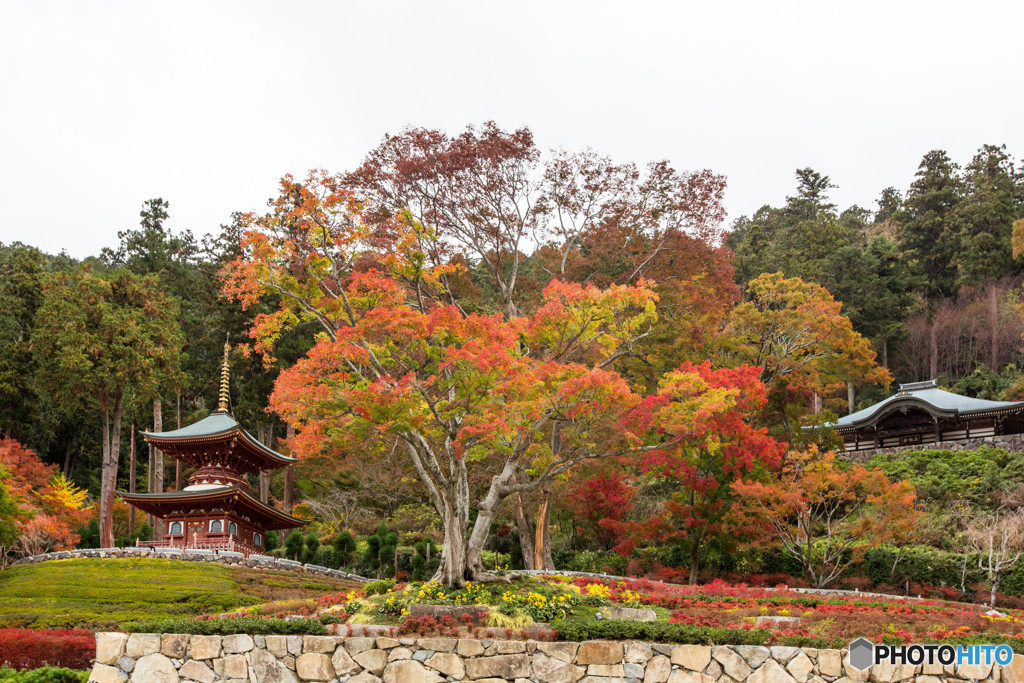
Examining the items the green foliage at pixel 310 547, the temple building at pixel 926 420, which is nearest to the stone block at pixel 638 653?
the green foliage at pixel 310 547

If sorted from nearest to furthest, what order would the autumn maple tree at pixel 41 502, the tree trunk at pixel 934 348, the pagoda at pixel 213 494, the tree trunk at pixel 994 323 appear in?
the pagoda at pixel 213 494 < the autumn maple tree at pixel 41 502 < the tree trunk at pixel 994 323 < the tree trunk at pixel 934 348

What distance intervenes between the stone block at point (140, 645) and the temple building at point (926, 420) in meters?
27.9

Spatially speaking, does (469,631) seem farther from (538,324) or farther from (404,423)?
(538,324)

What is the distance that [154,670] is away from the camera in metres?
11.2

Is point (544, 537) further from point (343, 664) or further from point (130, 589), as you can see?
point (343, 664)

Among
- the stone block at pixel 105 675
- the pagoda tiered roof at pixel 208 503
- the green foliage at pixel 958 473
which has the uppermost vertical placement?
Answer: the green foliage at pixel 958 473

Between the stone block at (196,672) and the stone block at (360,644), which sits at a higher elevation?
the stone block at (360,644)

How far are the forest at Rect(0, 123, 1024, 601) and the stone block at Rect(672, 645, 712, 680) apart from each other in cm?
534

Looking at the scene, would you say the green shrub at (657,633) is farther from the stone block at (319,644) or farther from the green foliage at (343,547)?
the green foliage at (343,547)

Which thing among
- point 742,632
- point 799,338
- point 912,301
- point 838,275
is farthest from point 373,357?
point 912,301

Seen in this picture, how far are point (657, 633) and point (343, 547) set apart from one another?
789 inches

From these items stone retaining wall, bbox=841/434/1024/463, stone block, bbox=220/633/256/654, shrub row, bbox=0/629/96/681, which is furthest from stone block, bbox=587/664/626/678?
stone retaining wall, bbox=841/434/1024/463

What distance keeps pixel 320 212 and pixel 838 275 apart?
113 feet

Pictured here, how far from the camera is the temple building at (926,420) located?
3216 centimetres
